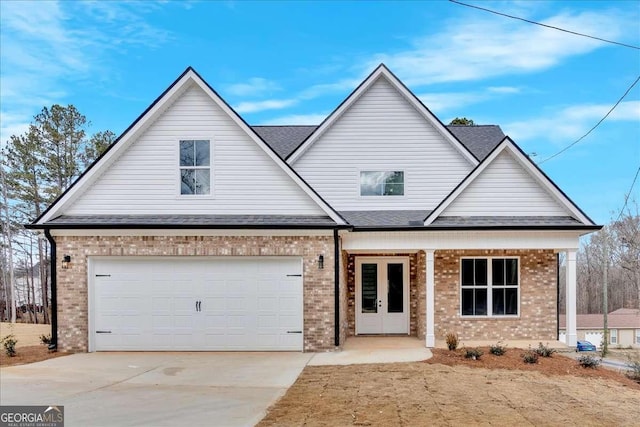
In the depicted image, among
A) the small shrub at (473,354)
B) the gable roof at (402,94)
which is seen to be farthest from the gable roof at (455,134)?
the small shrub at (473,354)

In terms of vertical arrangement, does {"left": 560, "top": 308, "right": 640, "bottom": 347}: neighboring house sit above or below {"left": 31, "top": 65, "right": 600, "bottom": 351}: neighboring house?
below

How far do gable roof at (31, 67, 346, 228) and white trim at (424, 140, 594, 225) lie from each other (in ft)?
11.3

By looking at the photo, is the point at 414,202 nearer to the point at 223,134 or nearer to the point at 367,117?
the point at 367,117

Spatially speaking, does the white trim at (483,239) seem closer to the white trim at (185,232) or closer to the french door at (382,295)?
the french door at (382,295)

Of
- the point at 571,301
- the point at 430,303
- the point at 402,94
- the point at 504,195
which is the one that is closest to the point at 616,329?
the point at 571,301

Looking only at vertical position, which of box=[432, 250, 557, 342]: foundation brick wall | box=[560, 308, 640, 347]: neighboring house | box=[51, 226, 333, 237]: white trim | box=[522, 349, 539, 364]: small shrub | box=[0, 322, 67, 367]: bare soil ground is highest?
box=[51, 226, 333, 237]: white trim

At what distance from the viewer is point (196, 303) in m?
13.7

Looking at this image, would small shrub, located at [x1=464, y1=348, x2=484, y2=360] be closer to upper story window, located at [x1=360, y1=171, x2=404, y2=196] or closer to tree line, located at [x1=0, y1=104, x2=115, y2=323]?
upper story window, located at [x1=360, y1=171, x2=404, y2=196]

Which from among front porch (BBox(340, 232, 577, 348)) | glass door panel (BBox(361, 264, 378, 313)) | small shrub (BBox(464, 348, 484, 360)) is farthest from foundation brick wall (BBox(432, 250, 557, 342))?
small shrub (BBox(464, 348, 484, 360))

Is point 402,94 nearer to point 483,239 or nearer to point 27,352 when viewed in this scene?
point 483,239

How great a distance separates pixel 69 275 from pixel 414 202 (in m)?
10.0

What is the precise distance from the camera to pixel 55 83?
24562mm

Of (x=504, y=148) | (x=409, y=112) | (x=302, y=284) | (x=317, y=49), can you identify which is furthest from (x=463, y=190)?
(x=317, y=49)

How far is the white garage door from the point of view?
13.6 metres
